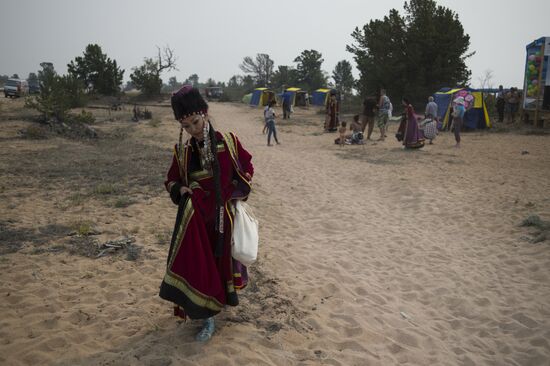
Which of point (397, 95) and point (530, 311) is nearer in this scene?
point (530, 311)

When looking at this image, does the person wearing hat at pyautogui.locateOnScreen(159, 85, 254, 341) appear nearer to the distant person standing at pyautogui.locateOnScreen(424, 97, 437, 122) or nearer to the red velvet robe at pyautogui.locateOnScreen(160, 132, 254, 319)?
the red velvet robe at pyautogui.locateOnScreen(160, 132, 254, 319)

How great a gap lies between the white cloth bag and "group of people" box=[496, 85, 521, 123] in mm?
20106

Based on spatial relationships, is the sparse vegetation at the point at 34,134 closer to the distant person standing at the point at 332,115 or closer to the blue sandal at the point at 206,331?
the distant person standing at the point at 332,115

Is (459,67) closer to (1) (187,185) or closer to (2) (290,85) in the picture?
(1) (187,185)

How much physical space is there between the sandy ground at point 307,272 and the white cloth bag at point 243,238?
0.70 m

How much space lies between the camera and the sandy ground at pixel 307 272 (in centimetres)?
302

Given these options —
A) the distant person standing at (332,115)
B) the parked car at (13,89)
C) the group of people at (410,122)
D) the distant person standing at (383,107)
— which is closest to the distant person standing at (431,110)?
the group of people at (410,122)

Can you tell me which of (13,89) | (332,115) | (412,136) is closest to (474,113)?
(332,115)

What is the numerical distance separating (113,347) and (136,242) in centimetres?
219

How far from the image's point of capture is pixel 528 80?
17.5m

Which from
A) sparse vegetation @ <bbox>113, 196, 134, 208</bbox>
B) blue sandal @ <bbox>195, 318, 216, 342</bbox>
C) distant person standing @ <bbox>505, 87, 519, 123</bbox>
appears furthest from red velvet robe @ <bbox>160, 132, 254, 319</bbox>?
distant person standing @ <bbox>505, 87, 519, 123</bbox>

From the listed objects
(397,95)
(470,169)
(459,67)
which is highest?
(459,67)

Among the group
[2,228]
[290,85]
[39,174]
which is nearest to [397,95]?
[39,174]

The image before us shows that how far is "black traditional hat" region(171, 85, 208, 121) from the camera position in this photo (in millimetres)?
2583
